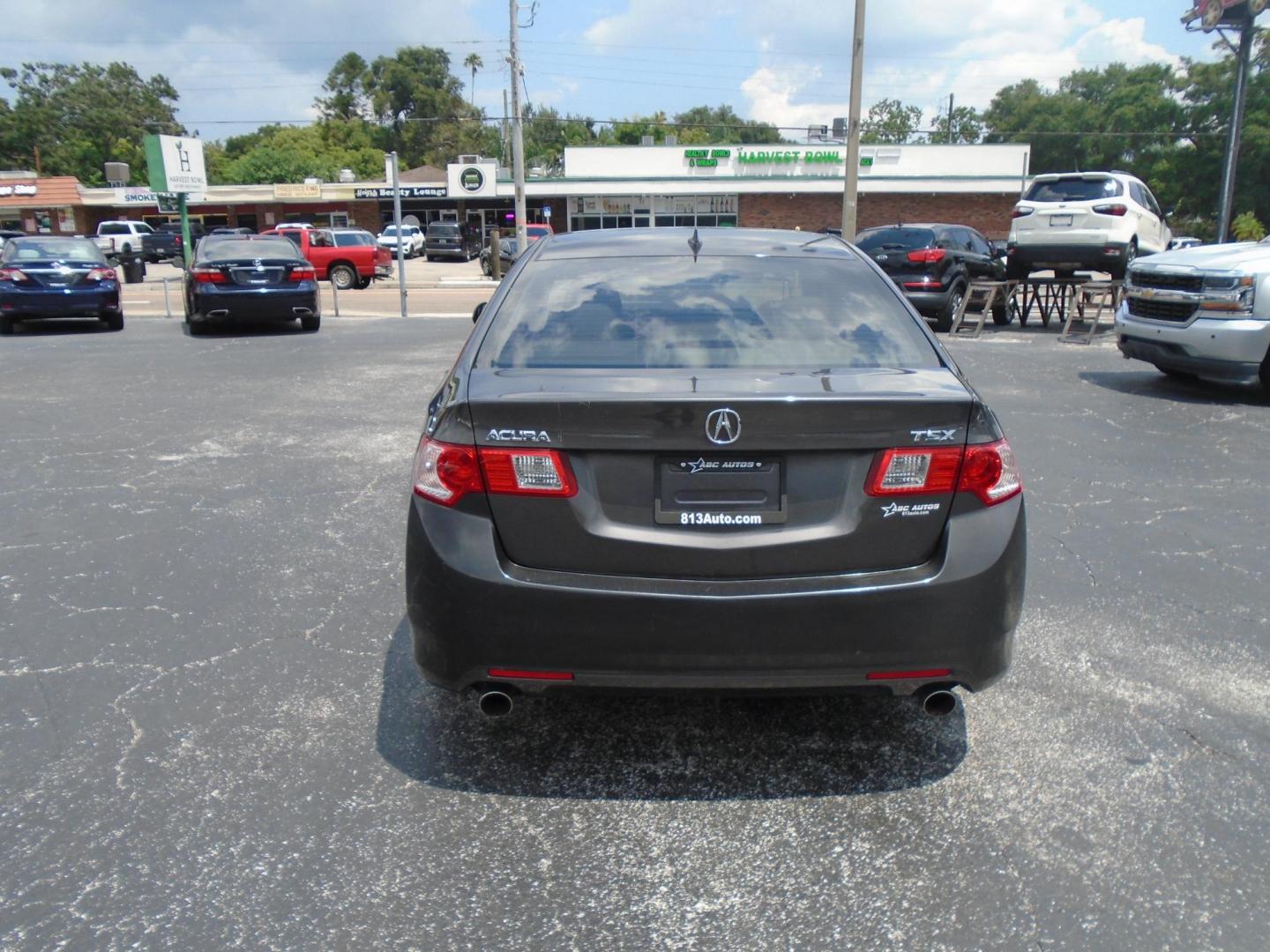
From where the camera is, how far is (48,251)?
1625 cm

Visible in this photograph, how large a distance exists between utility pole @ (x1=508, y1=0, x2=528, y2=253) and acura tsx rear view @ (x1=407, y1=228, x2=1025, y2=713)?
29951 millimetres

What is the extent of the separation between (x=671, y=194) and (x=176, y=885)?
53.3 metres

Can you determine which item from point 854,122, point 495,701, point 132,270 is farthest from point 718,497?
point 132,270

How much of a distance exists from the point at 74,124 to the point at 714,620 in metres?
120

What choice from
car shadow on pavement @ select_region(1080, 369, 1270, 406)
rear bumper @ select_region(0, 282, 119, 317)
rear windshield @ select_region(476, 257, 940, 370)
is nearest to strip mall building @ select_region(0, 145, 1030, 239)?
rear bumper @ select_region(0, 282, 119, 317)

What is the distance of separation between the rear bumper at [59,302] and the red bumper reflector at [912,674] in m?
15.9

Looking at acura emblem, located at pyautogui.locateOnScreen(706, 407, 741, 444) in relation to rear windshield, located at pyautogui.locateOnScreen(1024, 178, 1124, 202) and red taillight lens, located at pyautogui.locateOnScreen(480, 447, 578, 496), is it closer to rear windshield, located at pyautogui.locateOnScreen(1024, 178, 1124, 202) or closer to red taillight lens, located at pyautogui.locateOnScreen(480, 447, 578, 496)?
red taillight lens, located at pyautogui.locateOnScreen(480, 447, 578, 496)

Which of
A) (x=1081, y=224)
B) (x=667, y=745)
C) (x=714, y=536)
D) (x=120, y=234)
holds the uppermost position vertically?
(x=1081, y=224)

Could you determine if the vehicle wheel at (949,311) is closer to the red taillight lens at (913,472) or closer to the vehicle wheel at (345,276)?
the red taillight lens at (913,472)

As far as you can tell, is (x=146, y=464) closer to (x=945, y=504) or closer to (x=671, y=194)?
(x=945, y=504)

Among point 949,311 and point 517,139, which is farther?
point 517,139

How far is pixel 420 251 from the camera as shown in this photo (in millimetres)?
53406

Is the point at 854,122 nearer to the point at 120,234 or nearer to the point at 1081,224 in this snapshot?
the point at 1081,224

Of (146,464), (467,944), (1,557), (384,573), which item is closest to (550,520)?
(467,944)
